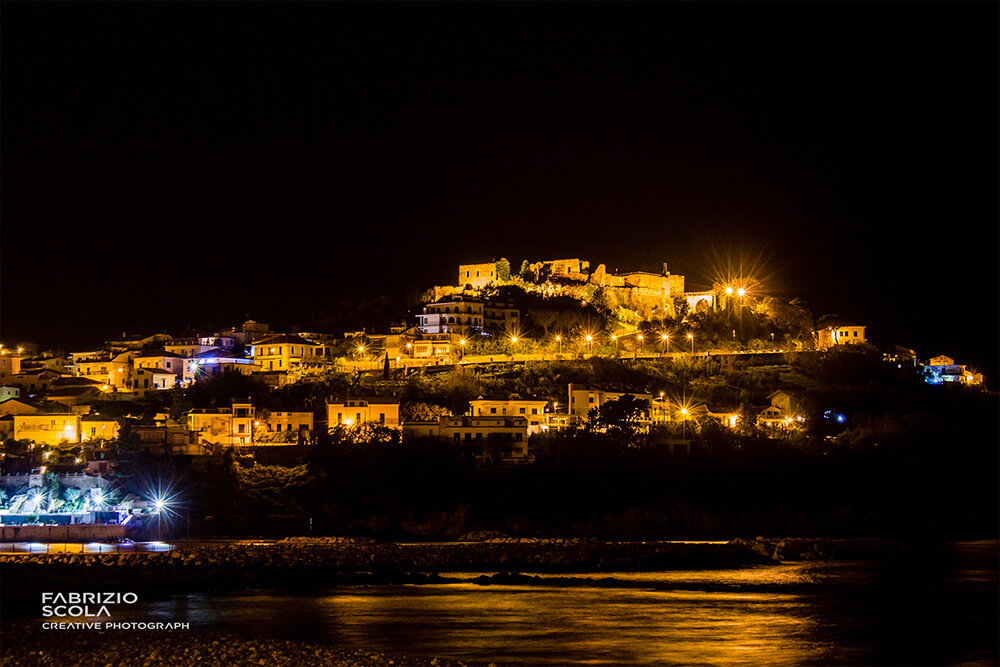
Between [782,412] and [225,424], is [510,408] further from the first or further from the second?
[782,412]

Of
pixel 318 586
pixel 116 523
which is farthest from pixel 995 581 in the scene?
pixel 116 523

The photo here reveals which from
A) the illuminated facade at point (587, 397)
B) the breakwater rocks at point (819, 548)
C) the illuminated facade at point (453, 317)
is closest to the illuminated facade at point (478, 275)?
the illuminated facade at point (453, 317)

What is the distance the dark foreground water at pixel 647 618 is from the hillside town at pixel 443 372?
405 inches

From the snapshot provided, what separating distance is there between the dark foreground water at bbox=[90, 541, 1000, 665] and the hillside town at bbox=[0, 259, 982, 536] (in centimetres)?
1028

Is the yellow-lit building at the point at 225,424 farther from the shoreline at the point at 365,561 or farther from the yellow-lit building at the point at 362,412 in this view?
the shoreline at the point at 365,561

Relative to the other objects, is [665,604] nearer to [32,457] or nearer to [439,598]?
[439,598]

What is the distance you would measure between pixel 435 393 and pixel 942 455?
53.0 ft

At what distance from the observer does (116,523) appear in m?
25.7

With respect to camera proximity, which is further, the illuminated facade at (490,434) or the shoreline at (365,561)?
the illuminated facade at (490,434)

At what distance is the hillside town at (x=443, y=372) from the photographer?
3111 centimetres

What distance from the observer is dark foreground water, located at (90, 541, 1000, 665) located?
590 inches

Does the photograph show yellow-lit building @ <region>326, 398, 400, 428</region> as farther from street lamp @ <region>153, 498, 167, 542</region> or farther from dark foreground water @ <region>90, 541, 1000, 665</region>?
dark foreground water @ <region>90, 541, 1000, 665</region>

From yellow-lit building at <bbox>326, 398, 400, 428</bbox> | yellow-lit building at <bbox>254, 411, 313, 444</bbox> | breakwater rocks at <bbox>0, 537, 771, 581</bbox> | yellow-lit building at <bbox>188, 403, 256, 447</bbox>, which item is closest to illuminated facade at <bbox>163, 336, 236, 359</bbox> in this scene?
yellow-lit building at <bbox>188, 403, 256, 447</bbox>

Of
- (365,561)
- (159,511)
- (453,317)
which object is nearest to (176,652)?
(365,561)
